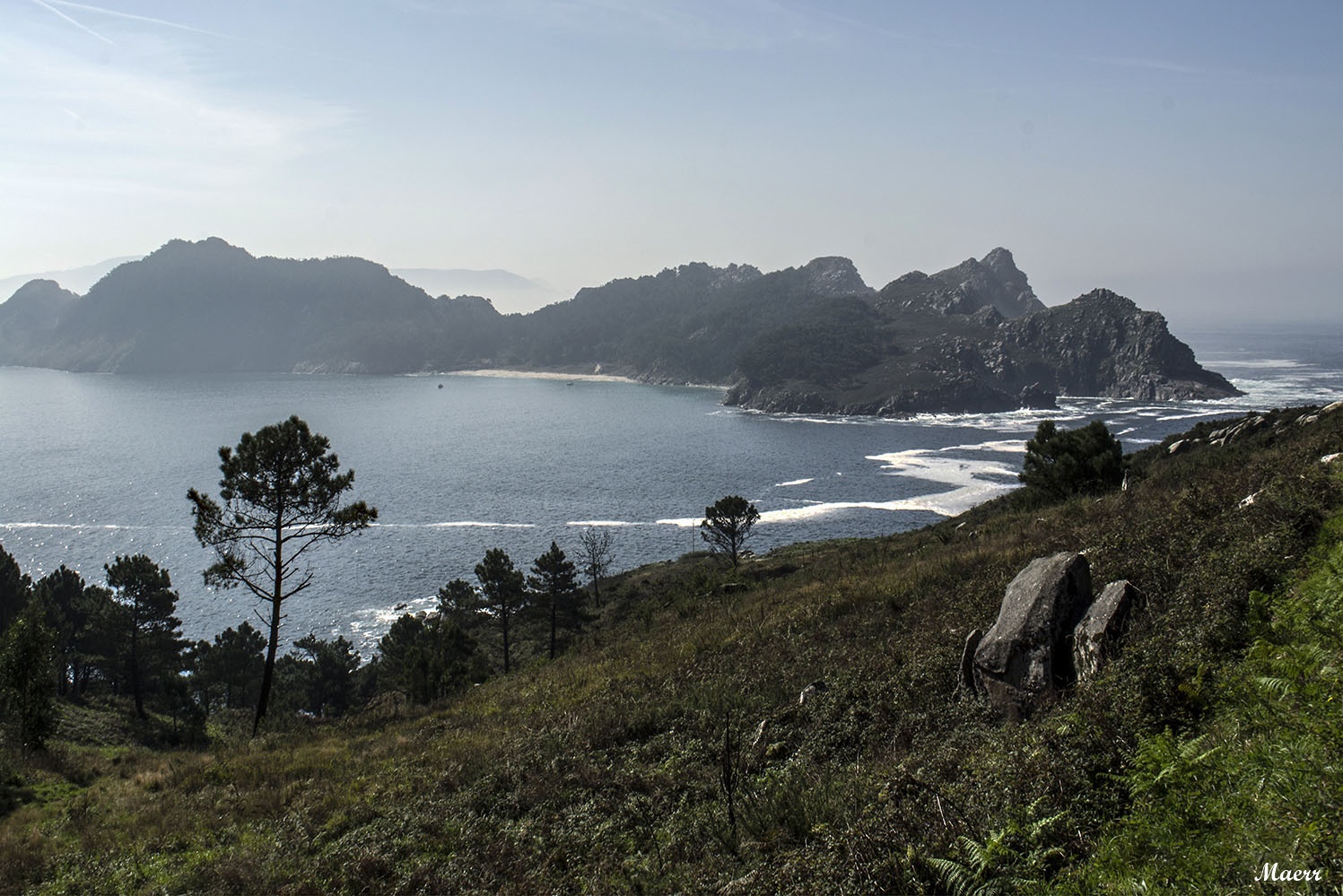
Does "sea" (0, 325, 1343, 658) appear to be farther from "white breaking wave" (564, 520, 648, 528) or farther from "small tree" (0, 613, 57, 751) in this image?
"small tree" (0, 613, 57, 751)

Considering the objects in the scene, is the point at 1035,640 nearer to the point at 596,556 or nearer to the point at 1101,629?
the point at 1101,629

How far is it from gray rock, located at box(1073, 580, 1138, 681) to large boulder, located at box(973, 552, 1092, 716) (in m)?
0.24

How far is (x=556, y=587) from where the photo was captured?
53.3 m

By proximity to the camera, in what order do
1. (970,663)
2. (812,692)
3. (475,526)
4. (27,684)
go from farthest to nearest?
(475,526) → (27,684) → (812,692) → (970,663)

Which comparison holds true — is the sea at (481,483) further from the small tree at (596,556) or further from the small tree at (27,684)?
the small tree at (27,684)

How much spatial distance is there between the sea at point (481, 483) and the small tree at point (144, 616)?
41.1 ft

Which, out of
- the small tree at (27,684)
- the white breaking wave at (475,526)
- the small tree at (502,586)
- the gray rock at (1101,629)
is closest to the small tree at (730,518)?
the small tree at (502,586)

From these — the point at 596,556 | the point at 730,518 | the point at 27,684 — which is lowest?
the point at 596,556

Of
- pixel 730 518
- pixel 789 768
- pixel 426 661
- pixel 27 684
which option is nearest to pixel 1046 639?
pixel 789 768

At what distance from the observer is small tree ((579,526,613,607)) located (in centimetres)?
6431

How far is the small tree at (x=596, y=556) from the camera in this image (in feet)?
211

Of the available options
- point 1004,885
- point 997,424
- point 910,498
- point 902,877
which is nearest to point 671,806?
point 902,877

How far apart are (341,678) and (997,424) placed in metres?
169

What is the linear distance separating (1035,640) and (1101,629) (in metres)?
0.93
